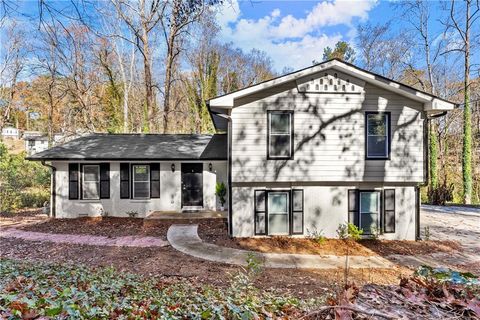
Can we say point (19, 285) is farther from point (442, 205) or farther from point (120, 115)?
point (120, 115)

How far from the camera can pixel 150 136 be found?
1455 cm

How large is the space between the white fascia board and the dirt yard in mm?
4647

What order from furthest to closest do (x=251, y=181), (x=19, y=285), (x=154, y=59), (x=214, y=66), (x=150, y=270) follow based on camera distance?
(x=214, y=66) < (x=154, y=59) < (x=251, y=181) < (x=150, y=270) < (x=19, y=285)

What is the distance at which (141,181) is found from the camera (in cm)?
1197

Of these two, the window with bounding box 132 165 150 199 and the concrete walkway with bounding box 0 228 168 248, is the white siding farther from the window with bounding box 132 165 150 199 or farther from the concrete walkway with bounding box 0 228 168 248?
the concrete walkway with bounding box 0 228 168 248

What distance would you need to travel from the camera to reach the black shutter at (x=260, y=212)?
8.74 metres

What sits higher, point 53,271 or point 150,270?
point 53,271

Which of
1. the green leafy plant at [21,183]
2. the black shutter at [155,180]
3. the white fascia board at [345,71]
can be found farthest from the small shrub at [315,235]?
the green leafy plant at [21,183]

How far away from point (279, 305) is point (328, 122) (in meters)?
6.93

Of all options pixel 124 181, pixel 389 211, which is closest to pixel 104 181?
pixel 124 181

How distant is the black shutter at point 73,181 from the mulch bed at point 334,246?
658cm

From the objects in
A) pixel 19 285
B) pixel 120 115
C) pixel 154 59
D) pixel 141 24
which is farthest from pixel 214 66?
pixel 19 285

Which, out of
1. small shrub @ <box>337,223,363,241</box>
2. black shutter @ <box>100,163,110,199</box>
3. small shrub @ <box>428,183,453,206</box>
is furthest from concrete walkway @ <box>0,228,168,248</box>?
small shrub @ <box>428,183,453,206</box>

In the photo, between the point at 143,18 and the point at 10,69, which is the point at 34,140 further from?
the point at 143,18
